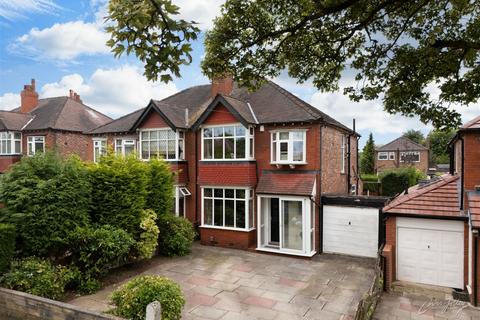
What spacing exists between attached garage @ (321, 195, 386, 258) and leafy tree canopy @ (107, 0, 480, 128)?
6.73m

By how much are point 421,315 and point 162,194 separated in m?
9.79

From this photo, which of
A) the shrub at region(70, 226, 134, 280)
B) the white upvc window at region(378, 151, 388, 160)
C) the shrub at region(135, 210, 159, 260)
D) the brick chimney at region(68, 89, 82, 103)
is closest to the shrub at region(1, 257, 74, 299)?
the shrub at region(70, 226, 134, 280)

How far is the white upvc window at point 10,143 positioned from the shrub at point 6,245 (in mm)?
17479

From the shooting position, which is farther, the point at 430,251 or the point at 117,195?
the point at 117,195

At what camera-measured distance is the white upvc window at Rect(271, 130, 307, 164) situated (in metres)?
14.4

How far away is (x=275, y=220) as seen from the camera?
15.4 m

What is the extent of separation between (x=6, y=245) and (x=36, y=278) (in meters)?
1.22

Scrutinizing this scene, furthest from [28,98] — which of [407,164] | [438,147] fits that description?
[438,147]

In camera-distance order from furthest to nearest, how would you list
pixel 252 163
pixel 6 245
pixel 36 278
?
pixel 252 163 → pixel 6 245 → pixel 36 278

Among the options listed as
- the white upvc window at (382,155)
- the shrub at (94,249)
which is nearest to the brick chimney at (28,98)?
the shrub at (94,249)

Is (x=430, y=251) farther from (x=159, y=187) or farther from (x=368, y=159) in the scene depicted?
(x=368, y=159)

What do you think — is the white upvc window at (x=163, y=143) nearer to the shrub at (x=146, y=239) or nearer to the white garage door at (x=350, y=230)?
the shrub at (x=146, y=239)

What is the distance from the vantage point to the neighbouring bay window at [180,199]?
1636 cm

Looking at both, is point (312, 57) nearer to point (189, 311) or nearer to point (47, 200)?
point (189, 311)
